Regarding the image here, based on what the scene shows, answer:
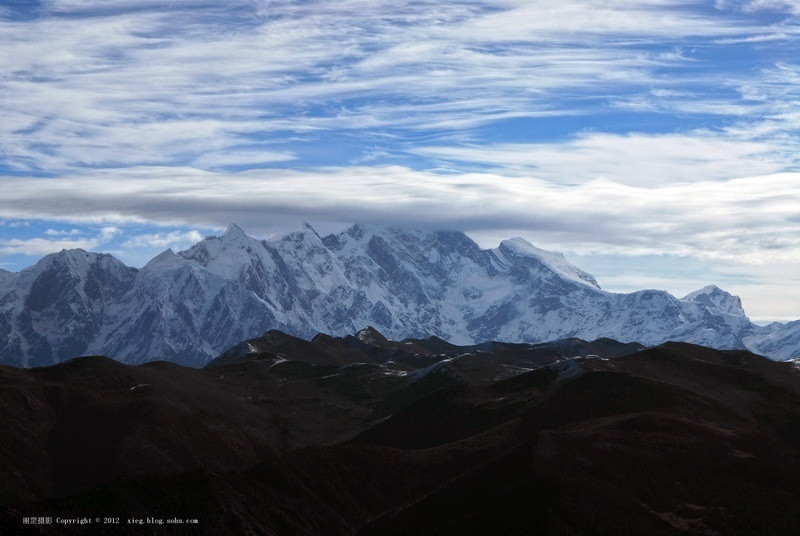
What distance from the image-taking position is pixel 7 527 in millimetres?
152500

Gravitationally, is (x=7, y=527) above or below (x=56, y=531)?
above

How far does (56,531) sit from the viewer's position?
191875mm

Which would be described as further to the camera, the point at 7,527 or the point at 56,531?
the point at 56,531

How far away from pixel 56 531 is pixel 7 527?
134 ft
